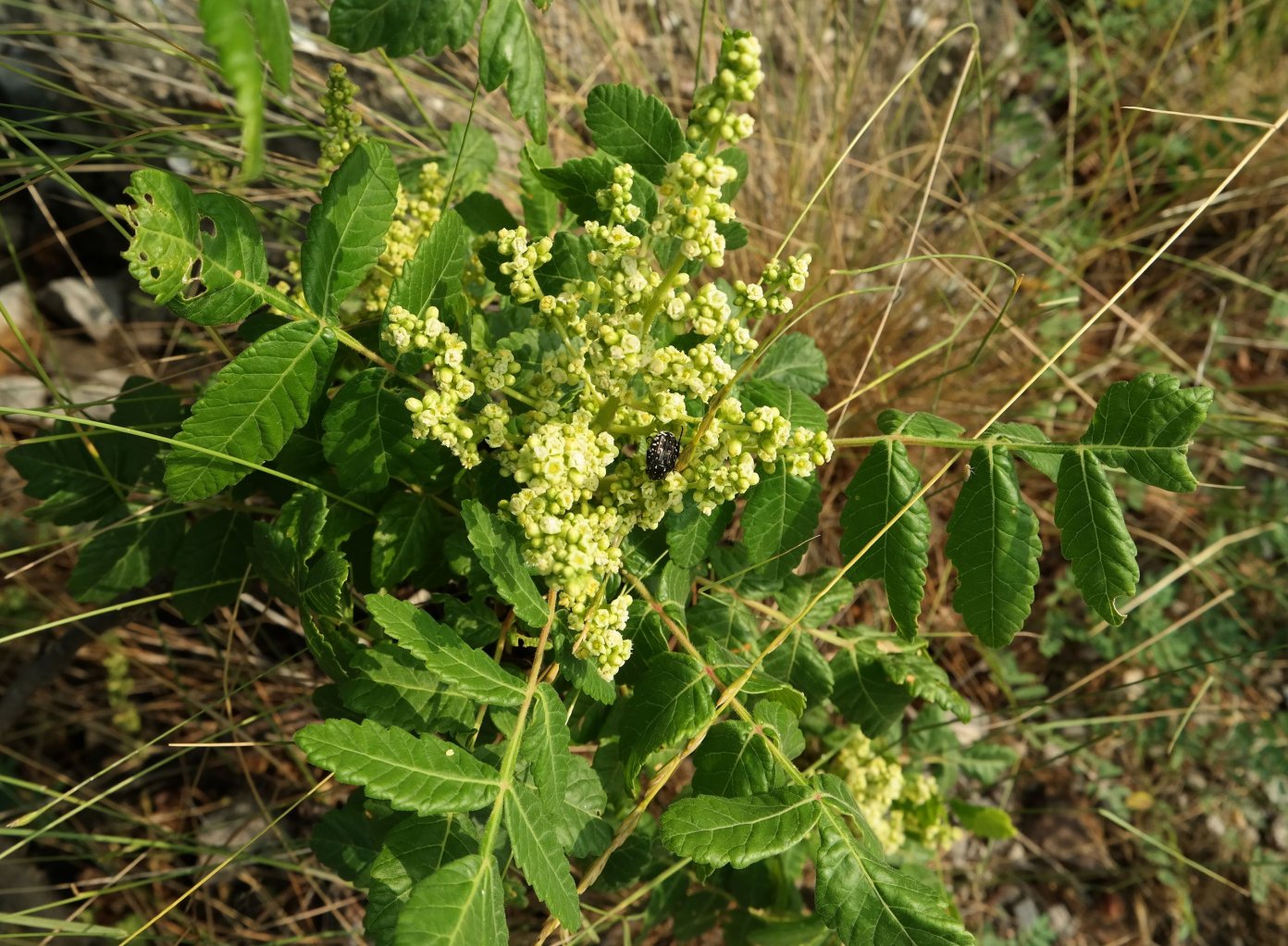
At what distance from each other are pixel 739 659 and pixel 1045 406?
2.20 m

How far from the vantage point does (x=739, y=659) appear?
2.02 metres

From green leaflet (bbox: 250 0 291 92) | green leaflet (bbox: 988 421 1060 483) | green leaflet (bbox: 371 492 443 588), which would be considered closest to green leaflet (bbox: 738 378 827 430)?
green leaflet (bbox: 988 421 1060 483)

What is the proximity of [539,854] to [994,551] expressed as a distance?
3.22ft

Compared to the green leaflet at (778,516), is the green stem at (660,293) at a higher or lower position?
higher

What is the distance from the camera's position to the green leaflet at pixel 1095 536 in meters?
1.71

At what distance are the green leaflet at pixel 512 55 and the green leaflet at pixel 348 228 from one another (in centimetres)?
30

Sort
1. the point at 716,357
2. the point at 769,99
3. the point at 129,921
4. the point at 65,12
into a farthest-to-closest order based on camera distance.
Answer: the point at 769,99, the point at 65,12, the point at 129,921, the point at 716,357

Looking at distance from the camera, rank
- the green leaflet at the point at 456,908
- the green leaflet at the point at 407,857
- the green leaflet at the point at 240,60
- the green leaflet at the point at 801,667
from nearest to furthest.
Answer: the green leaflet at the point at 240,60 → the green leaflet at the point at 456,908 → the green leaflet at the point at 407,857 → the green leaflet at the point at 801,667

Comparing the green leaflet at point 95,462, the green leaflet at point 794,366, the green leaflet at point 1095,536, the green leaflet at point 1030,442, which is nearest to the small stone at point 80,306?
the green leaflet at point 95,462

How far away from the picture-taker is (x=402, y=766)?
145 centimetres

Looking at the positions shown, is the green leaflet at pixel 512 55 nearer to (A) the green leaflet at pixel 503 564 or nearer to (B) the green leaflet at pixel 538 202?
(B) the green leaflet at pixel 538 202

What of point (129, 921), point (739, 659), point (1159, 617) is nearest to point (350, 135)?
point (739, 659)

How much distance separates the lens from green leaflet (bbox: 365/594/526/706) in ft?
4.91

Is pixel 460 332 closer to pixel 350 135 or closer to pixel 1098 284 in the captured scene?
pixel 350 135
